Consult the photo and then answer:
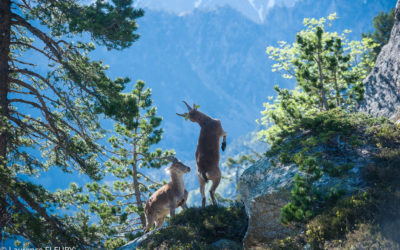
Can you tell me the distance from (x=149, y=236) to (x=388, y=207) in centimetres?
629

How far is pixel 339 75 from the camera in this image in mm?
19859

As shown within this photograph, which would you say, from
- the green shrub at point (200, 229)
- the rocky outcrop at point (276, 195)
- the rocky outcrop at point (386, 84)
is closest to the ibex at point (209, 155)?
the green shrub at point (200, 229)

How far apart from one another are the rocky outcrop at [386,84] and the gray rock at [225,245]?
8317mm

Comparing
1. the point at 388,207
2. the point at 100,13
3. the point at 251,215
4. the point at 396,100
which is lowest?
the point at 388,207

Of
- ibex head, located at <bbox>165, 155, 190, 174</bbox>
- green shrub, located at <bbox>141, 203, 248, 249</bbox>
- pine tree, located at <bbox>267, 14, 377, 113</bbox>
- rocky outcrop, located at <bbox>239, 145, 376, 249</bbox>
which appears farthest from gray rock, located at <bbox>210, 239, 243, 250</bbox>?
pine tree, located at <bbox>267, 14, 377, 113</bbox>

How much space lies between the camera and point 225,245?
7.68 m

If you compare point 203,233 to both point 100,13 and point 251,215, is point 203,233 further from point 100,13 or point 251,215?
point 100,13

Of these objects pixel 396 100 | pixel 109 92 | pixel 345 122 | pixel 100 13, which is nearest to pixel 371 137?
pixel 345 122

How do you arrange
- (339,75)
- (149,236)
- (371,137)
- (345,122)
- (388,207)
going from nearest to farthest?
1. (388,207)
2. (371,137)
3. (345,122)
4. (149,236)
5. (339,75)

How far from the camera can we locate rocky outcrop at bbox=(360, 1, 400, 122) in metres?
12.6

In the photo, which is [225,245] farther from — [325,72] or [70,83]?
[325,72]

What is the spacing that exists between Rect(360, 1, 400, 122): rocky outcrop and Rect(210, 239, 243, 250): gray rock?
832cm

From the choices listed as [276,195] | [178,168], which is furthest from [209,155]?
[276,195]

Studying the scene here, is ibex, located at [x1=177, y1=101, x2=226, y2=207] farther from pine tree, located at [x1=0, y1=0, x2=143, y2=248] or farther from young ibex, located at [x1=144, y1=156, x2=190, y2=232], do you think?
pine tree, located at [x1=0, y1=0, x2=143, y2=248]
